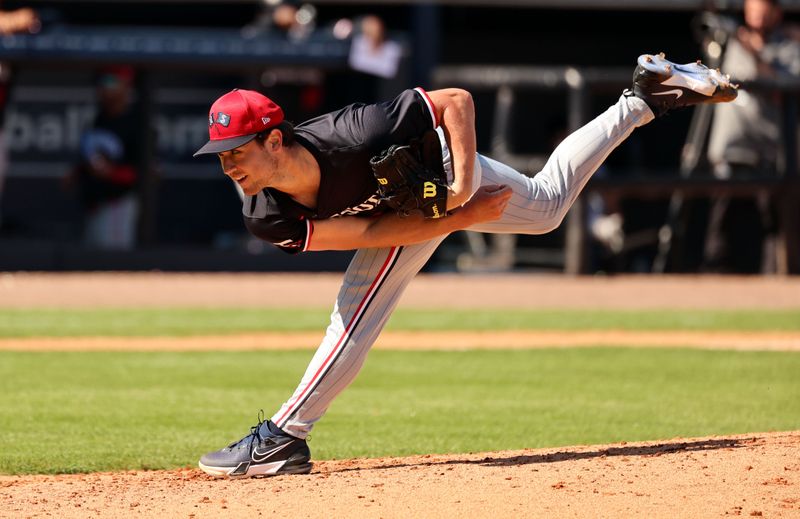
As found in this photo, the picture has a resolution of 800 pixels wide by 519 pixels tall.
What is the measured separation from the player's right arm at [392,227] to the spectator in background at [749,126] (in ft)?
23.2

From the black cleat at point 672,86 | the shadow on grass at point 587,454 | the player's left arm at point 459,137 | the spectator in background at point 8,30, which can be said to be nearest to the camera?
the player's left arm at point 459,137

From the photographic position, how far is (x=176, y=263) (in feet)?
40.8

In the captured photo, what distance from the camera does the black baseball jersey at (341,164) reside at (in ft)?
13.6

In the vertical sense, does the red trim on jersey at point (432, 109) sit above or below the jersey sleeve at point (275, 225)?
above

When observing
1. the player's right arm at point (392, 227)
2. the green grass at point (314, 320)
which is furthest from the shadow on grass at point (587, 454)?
the green grass at point (314, 320)

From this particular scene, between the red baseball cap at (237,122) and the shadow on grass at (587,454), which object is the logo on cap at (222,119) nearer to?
the red baseball cap at (237,122)

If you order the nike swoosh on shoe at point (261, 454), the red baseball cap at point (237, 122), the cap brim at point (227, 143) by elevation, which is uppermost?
the red baseball cap at point (237, 122)

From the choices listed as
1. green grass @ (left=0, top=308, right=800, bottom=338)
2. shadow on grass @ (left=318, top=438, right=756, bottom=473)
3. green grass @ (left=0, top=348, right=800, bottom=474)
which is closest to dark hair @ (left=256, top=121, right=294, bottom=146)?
shadow on grass @ (left=318, top=438, right=756, bottom=473)

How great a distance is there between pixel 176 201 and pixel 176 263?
4.49 feet

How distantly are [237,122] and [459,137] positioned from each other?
766 millimetres

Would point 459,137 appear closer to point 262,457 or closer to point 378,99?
point 262,457

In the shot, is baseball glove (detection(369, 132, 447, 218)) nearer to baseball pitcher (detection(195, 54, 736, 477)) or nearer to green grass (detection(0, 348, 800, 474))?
baseball pitcher (detection(195, 54, 736, 477))

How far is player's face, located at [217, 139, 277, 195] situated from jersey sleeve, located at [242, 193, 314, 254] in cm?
15

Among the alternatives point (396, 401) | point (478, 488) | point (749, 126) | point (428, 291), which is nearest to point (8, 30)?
point (428, 291)
